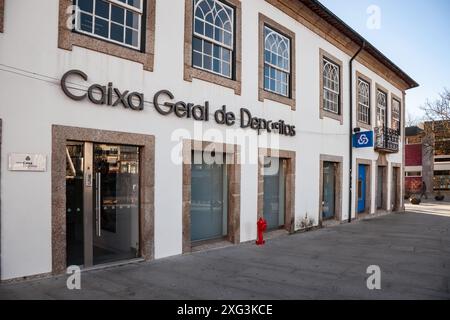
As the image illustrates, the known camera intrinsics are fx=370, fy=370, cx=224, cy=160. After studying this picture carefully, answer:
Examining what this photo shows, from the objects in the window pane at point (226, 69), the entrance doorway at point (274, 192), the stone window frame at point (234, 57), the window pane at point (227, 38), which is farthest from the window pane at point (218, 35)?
the entrance doorway at point (274, 192)

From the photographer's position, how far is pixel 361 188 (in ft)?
50.2

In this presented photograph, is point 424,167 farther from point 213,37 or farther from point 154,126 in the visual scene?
point 154,126

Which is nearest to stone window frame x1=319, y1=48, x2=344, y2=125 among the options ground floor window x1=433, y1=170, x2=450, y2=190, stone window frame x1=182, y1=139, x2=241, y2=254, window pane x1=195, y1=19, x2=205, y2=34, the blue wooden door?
the blue wooden door

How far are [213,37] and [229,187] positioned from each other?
3.40 metres

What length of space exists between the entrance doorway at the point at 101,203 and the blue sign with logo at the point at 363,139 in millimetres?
9157

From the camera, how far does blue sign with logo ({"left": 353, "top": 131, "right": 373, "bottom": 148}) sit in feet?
42.8

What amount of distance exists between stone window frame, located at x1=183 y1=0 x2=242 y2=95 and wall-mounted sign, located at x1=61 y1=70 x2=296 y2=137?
546 millimetres

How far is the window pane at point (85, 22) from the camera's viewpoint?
19.7 feet

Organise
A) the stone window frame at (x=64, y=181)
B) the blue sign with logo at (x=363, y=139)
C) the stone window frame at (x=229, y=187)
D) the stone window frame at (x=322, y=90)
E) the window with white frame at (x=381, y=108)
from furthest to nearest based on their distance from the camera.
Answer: the window with white frame at (x=381, y=108)
the blue sign with logo at (x=363, y=139)
the stone window frame at (x=322, y=90)
the stone window frame at (x=229, y=187)
the stone window frame at (x=64, y=181)

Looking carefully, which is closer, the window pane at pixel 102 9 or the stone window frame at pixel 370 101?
the window pane at pixel 102 9

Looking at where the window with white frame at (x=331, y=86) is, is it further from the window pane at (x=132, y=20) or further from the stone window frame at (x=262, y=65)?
the window pane at (x=132, y=20)

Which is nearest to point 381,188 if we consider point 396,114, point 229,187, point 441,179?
point 396,114
